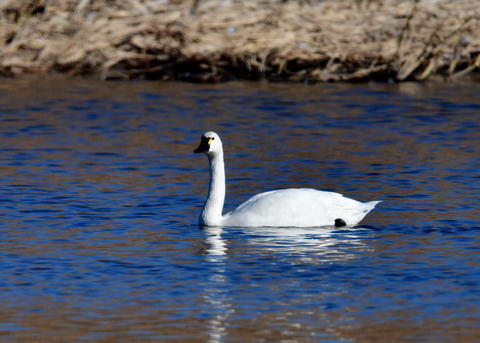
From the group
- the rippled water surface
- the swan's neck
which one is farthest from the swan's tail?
the swan's neck

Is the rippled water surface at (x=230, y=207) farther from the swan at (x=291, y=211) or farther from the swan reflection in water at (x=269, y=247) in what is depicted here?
the swan at (x=291, y=211)

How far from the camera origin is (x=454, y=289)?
9.41 m

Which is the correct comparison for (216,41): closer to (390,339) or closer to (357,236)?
(357,236)

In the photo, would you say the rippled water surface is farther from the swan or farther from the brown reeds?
the brown reeds

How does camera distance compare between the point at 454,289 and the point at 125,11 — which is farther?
the point at 125,11

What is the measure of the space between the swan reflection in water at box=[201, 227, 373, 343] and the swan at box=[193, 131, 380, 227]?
3.4 inches

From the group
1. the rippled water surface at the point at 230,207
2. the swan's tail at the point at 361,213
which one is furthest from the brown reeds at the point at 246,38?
the swan's tail at the point at 361,213

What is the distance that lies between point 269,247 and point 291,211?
44.3 inches

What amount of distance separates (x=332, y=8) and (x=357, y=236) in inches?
495

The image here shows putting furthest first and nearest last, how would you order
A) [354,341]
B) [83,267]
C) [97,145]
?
1. [97,145]
2. [83,267]
3. [354,341]

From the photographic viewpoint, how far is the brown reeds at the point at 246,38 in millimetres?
23094

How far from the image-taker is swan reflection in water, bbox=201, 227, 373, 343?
9.53 metres

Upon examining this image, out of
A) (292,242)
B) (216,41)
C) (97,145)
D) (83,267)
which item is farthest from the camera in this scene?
(216,41)

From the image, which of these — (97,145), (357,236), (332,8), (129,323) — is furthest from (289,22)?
(129,323)
